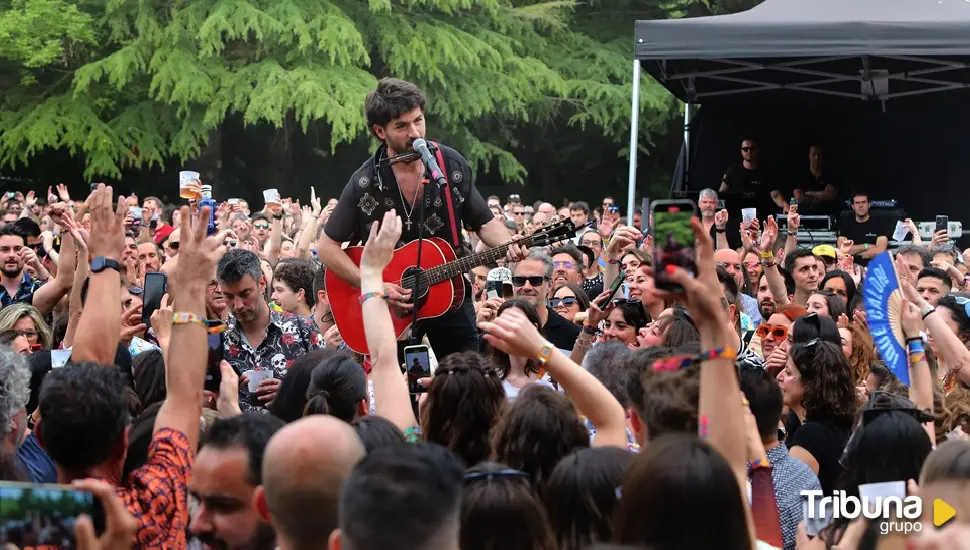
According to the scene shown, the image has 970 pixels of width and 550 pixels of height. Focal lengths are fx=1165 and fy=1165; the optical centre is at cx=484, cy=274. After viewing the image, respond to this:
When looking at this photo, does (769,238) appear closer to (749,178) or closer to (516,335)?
(516,335)

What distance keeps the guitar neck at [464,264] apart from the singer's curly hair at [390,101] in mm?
751

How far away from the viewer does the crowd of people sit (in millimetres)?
2346

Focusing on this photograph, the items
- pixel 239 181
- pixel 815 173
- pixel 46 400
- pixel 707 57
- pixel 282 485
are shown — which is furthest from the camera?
pixel 239 181

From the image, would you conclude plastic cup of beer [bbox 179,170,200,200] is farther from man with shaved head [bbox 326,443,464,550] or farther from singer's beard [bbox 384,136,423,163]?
man with shaved head [bbox 326,443,464,550]

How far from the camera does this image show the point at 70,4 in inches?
796

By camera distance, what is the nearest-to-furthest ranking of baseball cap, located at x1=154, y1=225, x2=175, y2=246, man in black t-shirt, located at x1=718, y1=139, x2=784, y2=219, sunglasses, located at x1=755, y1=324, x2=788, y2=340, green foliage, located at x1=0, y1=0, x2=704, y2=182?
sunglasses, located at x1=755, y1=324, x2=788, y2=340 < baseball cap, located at x1=154, y1=225, x2=175, y2=246 < man in black t-shirt, located at x1=718, y1=139, x2=784, y2=219 < green foliage, located at x1=0, y1=0, x2=704, y2=182

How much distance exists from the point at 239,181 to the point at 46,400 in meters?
21.2

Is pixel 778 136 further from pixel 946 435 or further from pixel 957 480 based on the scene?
pixel 957 480

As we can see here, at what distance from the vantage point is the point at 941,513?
277 cm

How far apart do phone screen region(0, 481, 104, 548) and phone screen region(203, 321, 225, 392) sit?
1.50 meters

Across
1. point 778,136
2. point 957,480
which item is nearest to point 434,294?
point 957,480

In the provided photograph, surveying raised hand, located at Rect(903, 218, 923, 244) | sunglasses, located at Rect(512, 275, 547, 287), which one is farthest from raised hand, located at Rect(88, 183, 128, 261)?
raised hand, located at Rect(903, 218, 923, 244)

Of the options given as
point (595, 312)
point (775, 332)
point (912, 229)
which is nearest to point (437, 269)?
point (595, 312)

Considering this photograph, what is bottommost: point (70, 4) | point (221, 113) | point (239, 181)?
point (239, 181)
